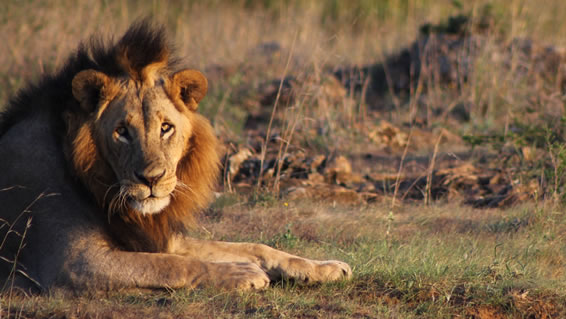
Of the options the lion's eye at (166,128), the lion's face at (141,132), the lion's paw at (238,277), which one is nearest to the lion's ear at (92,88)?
the lion's face at (141,132)

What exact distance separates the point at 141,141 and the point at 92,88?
0.41m

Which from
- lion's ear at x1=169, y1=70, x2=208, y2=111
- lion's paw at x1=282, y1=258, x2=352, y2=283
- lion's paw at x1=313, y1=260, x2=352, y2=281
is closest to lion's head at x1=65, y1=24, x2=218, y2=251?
lion's ear at x1=169, y1=70, x2=208, y2=111

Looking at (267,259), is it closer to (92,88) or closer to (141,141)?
(141,141)

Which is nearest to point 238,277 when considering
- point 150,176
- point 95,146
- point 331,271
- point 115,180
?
point 331,271

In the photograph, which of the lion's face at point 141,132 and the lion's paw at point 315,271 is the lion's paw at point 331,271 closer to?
the lion's paw at point 315,271

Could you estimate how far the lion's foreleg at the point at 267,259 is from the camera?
4.05 m

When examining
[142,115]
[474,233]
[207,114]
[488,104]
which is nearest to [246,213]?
[474,233]

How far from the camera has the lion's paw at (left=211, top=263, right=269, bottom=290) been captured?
3.84 metres

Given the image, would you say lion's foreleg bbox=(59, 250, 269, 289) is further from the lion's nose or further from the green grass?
the lion's nose

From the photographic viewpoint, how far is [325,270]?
13.3 ft

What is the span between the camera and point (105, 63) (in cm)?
408

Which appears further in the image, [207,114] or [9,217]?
[207,114]

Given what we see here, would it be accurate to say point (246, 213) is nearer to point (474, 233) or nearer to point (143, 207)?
point (474, 233)

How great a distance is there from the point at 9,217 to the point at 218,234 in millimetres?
1632
